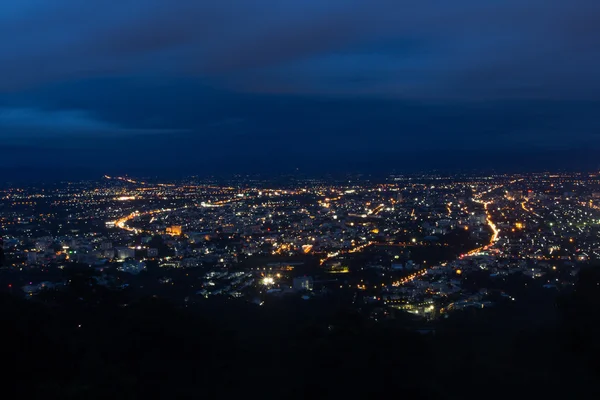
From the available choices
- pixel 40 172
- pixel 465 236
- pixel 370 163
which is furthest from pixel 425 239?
pixel 370 163

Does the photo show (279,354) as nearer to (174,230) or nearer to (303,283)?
(303,283)

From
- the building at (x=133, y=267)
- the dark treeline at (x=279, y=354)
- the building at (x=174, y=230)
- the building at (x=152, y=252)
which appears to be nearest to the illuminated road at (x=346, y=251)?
the building at (x=133, y=267)

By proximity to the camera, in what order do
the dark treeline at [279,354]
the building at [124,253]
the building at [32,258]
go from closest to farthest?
the dark treeline at [279,354] < the building at [32,258] < the building at [124,253]

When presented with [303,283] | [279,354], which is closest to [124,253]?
[303,283]

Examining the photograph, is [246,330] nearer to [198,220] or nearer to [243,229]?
[243,229]

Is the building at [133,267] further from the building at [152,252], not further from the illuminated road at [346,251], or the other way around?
the illuminated road at [346,251]

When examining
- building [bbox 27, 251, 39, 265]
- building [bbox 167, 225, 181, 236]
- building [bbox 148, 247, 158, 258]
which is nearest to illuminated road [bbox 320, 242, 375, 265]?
building [bbox 148, 247, 158, 258]
